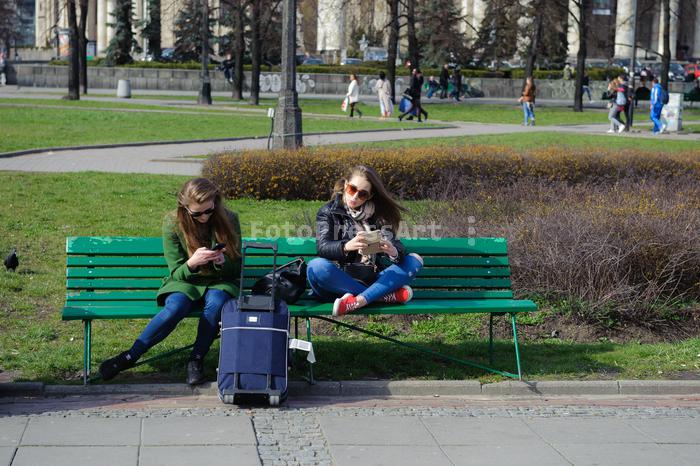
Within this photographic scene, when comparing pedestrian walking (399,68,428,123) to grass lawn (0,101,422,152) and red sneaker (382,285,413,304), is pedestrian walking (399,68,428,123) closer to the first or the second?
grass lawn (0,101,422,152)

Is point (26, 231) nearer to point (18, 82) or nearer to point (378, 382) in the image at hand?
point (378, 382)

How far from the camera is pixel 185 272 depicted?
270 inches

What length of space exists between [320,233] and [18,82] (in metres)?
51.7

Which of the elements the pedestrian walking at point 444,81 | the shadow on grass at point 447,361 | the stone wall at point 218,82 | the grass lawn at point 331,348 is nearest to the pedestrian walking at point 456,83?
the pedestrian walking at point 444,81

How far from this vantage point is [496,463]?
18.4ft

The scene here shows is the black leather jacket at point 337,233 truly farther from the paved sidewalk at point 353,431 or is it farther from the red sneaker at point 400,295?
the paved sidewalk at point 353,431

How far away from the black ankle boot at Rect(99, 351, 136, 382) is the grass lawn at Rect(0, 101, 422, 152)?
48.1 ft

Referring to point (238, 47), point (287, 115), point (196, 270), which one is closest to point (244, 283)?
point (196, 270)

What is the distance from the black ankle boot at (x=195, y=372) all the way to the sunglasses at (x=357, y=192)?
4.79 ft

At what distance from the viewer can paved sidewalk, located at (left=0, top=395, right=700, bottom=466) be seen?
561cm

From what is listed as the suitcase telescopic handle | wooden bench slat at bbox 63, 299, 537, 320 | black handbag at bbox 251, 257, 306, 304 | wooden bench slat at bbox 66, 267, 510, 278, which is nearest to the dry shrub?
wooden bench slat at bbox 66, 267, 510, 278

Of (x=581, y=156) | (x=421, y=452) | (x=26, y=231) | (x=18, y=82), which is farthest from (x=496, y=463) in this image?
(x=18, y=82)

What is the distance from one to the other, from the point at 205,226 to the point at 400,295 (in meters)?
1.32

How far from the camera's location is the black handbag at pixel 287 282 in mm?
6910
